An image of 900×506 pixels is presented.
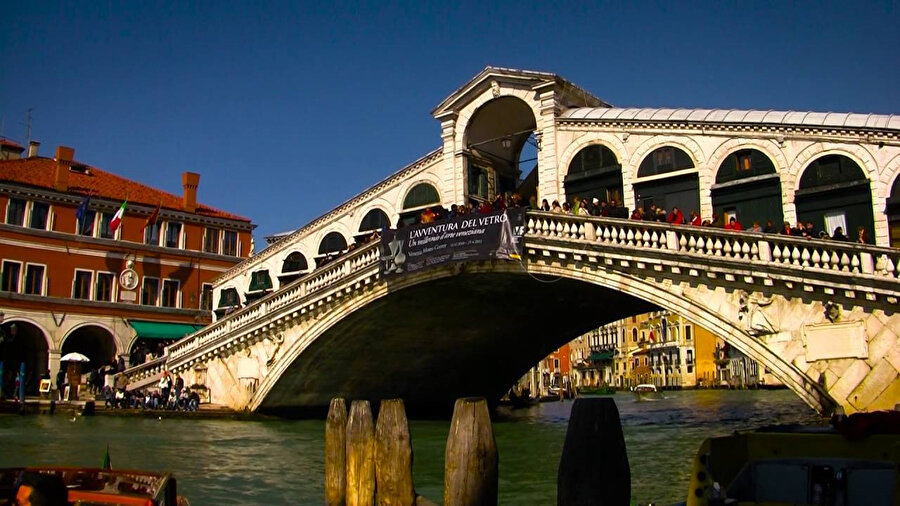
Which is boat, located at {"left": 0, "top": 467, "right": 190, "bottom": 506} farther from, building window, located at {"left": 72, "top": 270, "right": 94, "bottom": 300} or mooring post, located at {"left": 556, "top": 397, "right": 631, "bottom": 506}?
building window, located at {"left": 72, "top": 270, "right": 94, "bottom": 300}

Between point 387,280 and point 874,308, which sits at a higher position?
point 387,280

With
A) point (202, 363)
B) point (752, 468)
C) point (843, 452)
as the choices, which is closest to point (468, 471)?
point (752, 468)

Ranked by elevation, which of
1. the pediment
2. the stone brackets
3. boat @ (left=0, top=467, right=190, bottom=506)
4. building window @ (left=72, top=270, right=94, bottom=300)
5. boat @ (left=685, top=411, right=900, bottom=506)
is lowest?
boat @ (left=0, top=467, right=190, bottom=506)

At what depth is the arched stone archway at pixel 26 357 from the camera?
2945cm

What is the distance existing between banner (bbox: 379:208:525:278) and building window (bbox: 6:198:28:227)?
16557 millimetres

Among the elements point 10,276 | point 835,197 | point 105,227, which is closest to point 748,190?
point 835,197

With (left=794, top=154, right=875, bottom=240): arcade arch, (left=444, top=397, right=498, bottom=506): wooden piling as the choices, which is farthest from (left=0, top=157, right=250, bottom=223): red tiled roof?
(left=444, top=397, right=498, bottom=506): wooden piling

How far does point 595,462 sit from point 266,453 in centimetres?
1173

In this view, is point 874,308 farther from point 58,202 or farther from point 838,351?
point 58,202

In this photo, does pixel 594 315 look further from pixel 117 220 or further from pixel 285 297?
pixel 117 220

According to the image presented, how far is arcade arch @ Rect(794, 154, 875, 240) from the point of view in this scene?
16172mm

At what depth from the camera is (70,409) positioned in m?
24.7

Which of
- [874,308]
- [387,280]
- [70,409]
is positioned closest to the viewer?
A: [874,308]

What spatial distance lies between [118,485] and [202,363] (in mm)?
19102
